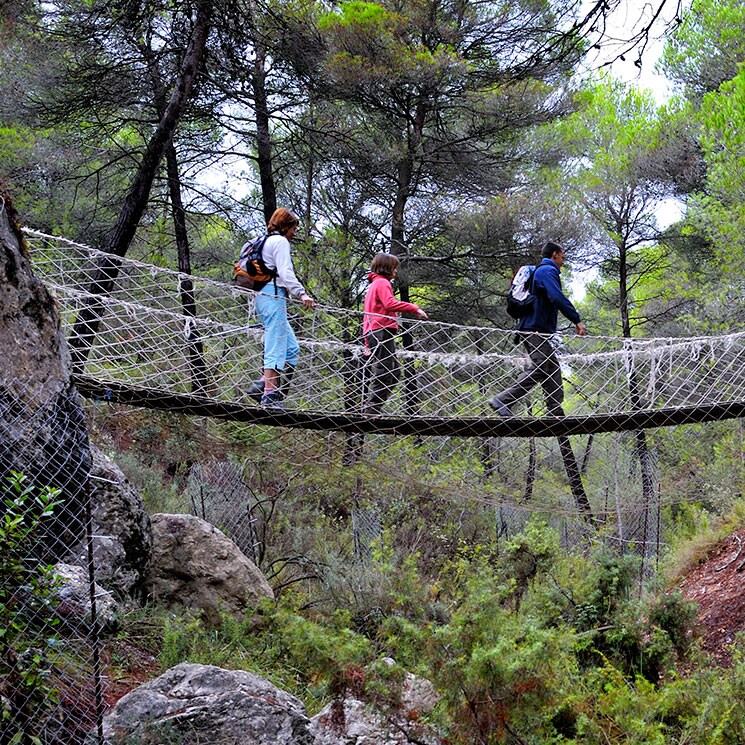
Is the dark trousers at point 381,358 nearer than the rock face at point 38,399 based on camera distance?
No

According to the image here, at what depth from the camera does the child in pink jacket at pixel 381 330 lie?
3.61 m

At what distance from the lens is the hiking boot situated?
331 centimetres

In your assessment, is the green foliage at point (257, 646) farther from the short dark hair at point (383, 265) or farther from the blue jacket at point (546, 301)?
the blue jacket at point (546, 301)

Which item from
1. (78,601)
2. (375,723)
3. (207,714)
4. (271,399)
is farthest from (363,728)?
(271,399)

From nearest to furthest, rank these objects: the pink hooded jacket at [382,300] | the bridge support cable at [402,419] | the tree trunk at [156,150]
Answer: the bridge support cable at [402,419], the pink hooded jacket at [382,300], the tree trunk at [156,150]

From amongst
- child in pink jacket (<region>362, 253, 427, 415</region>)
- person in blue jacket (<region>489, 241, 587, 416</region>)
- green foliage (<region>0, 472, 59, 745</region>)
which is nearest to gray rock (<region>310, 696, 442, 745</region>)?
green foliage (<region>0, 472, 59, 745</region>)

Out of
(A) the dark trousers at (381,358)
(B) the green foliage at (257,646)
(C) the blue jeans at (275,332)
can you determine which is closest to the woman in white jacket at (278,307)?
(C) the blue jeans at (275,332)

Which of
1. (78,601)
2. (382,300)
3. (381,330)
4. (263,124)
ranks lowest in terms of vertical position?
(78,601)

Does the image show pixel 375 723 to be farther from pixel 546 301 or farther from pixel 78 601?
pixel 546 301

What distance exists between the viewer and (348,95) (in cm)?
669

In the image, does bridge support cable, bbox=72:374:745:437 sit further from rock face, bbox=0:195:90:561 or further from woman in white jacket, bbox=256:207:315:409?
rock face, bbox=0:195:90:561

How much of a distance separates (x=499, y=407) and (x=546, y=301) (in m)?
0.58

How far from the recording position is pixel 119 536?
3.42 meters

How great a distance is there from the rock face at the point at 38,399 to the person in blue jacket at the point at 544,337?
6.81ft
